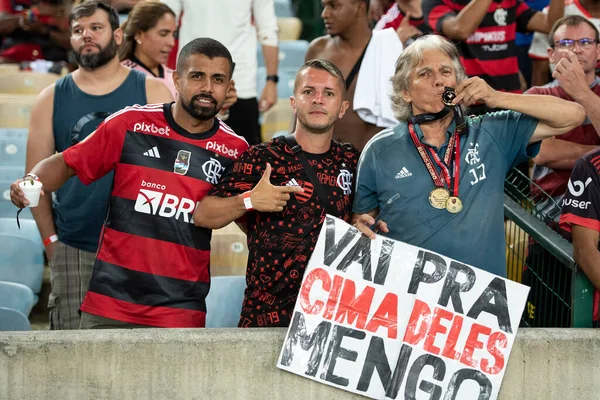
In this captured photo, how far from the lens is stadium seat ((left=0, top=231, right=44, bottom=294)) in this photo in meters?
6.37

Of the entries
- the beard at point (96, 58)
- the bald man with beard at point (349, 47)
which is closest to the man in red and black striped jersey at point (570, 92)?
the bald man with beard at point (349, 47)

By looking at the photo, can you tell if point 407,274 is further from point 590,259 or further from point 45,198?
point 45,198

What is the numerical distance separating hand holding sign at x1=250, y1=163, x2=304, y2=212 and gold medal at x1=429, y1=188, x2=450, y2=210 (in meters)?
0.60

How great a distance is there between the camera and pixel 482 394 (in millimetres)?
4070

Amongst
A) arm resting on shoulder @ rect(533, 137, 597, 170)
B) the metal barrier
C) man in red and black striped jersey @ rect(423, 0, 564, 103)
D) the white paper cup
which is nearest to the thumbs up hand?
man in red and black striped jersey @ rect(423, 0, 564, 103)

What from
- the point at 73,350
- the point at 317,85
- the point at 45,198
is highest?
the point at 317,85

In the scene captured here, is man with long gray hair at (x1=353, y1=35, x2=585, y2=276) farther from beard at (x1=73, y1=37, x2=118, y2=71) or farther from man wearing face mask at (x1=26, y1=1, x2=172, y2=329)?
beard at (x1=73, y1=37, x2=118, y2=71)

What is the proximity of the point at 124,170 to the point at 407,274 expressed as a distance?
1.45m

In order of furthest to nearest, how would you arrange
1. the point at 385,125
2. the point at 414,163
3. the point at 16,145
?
the point at 16,145, the point at 385,125, the point at 414,163

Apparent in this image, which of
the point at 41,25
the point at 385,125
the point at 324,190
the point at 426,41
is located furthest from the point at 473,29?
the point at 41,25

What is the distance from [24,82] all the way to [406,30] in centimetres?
388

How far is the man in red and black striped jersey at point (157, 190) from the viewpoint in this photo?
14.9ft

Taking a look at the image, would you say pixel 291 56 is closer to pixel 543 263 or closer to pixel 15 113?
pixel 15 113

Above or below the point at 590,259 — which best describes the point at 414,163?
above
